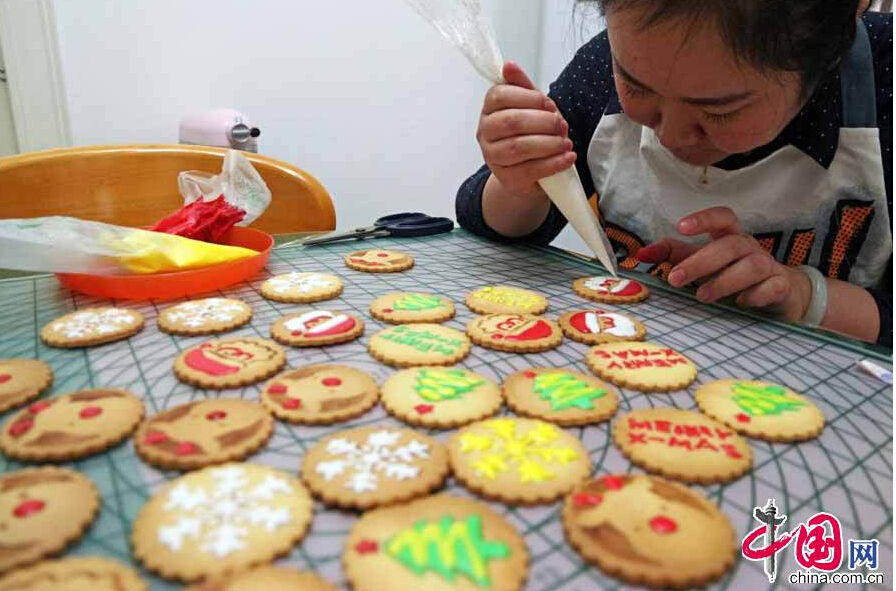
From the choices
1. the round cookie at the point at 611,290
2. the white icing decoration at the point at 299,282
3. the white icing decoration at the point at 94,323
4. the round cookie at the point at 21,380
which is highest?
the round cookie at the point at 611,290

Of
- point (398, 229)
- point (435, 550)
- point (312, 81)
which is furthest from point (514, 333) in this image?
point (312, 81)

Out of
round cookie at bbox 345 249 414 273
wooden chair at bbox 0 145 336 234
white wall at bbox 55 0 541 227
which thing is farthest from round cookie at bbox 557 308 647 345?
white wall at bbox 55 0 541 227

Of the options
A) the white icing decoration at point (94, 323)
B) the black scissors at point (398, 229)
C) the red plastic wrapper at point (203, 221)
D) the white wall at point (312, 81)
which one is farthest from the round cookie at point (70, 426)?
the white wall at point (312, 81)

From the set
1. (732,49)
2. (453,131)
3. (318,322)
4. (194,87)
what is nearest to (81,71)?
(194,87)

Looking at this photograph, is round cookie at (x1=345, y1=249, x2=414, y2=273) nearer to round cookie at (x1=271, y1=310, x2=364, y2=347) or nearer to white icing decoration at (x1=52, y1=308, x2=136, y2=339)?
round cookie at (x1=271, y1=310, x2=364, y2=347)

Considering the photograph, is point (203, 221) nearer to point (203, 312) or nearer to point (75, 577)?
point (203, 312)

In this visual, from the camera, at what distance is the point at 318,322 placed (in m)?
0.58

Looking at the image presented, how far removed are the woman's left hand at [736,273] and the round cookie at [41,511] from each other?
1.92 ft

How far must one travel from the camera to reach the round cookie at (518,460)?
355 millimetres

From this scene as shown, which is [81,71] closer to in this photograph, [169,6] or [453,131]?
[169,6]

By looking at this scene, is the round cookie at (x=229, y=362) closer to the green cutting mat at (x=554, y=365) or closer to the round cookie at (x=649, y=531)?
the green cutting mat at (x=554, y=365)

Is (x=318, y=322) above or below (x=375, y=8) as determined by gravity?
below

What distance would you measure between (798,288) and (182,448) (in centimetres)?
64

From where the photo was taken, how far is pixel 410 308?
2.04 feet
